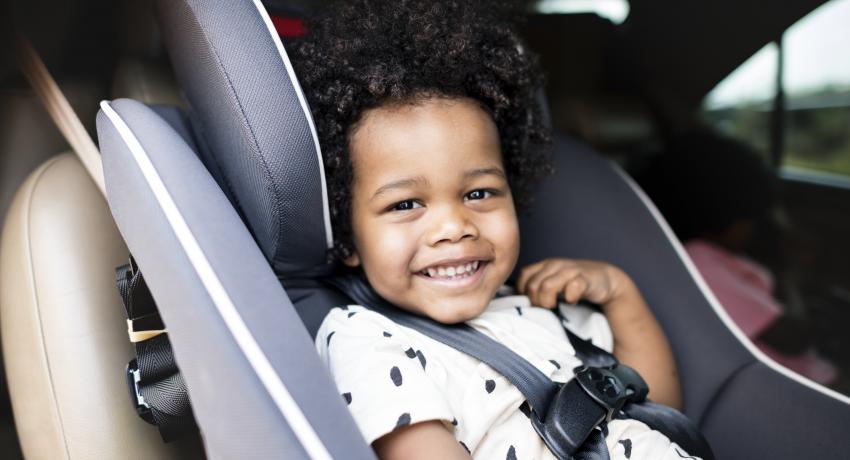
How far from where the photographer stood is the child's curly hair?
935mm

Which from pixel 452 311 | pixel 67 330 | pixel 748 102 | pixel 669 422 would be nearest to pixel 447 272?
pixel 452 311

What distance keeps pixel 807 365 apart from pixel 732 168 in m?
0.60

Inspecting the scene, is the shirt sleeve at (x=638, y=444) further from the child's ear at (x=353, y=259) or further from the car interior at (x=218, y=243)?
the child's ear at (x=353, y=259)

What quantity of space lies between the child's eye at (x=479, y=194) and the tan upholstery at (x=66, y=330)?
505 millimetres

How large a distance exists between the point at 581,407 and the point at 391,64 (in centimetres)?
52

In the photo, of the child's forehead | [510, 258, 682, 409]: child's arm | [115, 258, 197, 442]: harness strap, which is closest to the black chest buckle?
[510, 258, 682, 409]: child's arm

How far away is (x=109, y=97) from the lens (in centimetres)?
121

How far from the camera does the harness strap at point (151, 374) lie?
2.66 ft

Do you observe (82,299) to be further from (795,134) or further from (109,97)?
(795,134)

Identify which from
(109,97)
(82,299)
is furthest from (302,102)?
(109,97)

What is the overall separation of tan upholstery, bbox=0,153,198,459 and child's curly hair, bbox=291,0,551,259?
0.33 m

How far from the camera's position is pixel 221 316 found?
0.61 metres

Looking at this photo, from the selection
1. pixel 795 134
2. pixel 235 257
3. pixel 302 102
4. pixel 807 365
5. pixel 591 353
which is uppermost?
pixel 302 102

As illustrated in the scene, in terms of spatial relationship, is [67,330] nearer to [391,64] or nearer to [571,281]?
[391,64]
